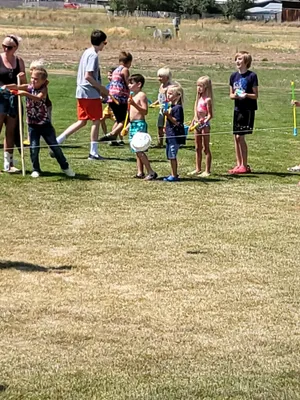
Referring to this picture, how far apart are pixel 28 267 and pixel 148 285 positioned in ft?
3.81

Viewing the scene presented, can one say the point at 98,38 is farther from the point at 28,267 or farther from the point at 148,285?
the point at 148,285

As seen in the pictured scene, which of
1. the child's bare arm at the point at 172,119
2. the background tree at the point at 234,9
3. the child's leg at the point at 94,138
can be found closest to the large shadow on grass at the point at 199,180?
the child's bare arm at the point at 172,119

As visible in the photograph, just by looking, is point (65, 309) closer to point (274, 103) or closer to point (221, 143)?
point (221, 143)

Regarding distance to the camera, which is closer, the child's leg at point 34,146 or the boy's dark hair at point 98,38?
the child's leg at point 34,146

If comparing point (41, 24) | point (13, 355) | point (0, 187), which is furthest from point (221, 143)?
point (41, 24)

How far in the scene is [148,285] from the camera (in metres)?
7.24

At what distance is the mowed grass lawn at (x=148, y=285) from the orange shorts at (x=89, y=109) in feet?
2.38

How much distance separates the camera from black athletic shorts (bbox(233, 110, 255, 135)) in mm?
12195

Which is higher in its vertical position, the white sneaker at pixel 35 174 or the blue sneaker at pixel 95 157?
the white sneaker at pixel 35 174

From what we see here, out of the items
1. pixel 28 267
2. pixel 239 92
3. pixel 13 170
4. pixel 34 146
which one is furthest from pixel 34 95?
pixel 28 267

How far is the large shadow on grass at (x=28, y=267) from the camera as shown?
762 centimetres

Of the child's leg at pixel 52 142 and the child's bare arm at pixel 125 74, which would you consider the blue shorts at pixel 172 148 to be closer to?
the child's leg at pixel 52 142

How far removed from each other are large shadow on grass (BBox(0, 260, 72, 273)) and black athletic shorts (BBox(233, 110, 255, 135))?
512 cm

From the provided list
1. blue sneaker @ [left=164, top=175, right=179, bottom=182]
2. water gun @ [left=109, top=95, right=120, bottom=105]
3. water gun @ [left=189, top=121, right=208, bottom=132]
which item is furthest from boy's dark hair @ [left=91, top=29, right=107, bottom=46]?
blue sneaker @ [left=164, top=175, right=179, bottom=182]
